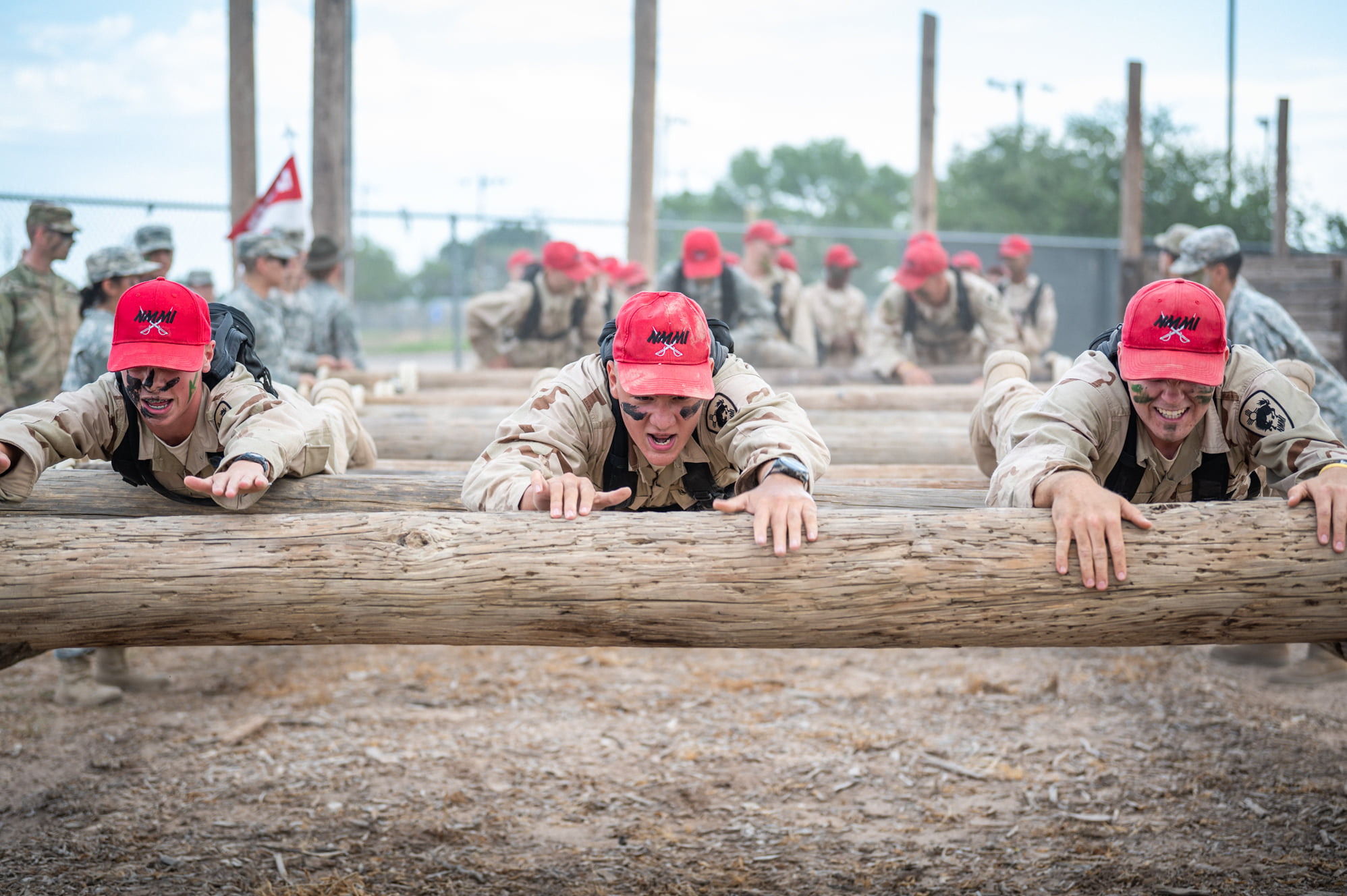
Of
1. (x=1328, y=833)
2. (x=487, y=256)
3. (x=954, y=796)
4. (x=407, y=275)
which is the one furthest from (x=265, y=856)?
(x=407, y=275)

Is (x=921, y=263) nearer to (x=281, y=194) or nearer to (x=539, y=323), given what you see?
(x=539, y=323)

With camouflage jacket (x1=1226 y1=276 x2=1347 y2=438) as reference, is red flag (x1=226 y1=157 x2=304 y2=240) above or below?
above

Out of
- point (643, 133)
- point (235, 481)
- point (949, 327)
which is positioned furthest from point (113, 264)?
point (949, 327)

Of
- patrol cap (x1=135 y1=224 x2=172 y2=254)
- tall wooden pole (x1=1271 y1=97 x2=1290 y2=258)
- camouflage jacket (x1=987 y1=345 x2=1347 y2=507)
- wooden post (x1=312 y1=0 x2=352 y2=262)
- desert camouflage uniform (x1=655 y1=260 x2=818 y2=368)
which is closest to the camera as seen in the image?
camouflage jacket (x1=987 y1=345 x2=1347 y2=507)

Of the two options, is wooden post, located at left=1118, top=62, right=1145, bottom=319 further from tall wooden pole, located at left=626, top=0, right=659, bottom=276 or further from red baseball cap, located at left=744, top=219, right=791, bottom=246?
tall wooden pole, located at left=626, top=0, right=659, bottom=276

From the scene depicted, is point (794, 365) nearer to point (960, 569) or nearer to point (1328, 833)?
point (1328, 833)

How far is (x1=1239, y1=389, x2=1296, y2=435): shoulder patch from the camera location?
10.1ft

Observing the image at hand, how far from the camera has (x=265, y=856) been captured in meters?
3.95

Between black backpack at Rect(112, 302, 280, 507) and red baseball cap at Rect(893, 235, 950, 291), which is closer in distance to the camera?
black backpack at Rect(112, 302, 280, 507)

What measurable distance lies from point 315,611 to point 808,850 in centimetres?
213

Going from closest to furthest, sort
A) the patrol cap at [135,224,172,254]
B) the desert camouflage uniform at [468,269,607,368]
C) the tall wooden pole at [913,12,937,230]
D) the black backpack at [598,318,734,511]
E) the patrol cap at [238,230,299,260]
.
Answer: the black backpack at [598,318,734,511] < the patrol cap at [238,230,299,260] < the patrol cap at [135,224,172,254] < the desert camouflage uniform at [468,269,607,368] < the tall wooden pole at [913,12,937,230]

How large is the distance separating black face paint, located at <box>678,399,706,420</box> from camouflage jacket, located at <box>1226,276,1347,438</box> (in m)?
3.46

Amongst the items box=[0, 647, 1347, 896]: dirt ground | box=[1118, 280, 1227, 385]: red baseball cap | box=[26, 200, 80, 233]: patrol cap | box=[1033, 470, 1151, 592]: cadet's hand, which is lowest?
box=[0, 647, 1347, 896]: dirt ground

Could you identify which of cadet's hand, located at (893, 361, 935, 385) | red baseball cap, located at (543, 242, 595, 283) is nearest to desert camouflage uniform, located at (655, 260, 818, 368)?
red baseball cap, located at (543, 242, 595, 283)
